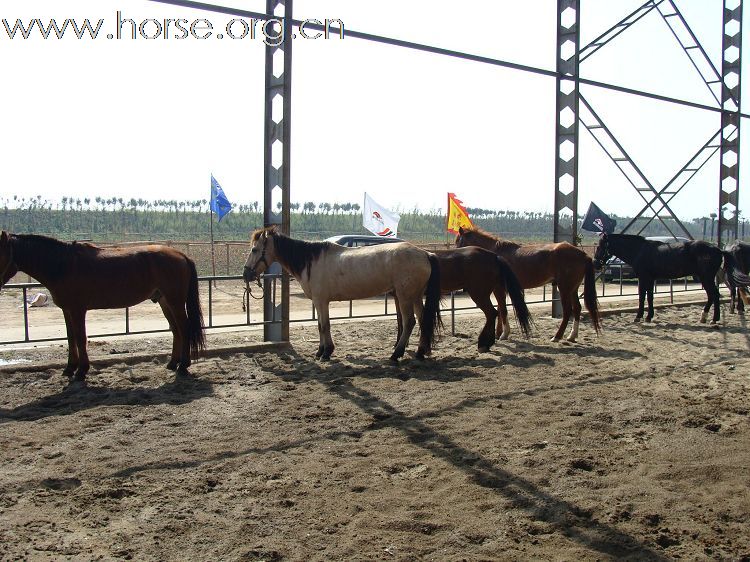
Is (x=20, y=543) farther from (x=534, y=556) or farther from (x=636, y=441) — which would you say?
(x=636, y=441)

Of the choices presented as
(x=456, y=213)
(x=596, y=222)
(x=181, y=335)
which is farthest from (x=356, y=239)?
(x=181, y=335)

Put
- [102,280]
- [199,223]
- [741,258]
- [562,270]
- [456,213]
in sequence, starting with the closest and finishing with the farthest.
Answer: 1. [102,280]
2. [562,270]
3. [741,258]
4. [456,213]
5. [199,223]

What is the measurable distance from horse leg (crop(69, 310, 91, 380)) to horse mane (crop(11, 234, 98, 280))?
1.48ft

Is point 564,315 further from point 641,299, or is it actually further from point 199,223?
point 199,223

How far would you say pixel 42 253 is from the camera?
7.32m

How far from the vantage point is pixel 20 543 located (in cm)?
363

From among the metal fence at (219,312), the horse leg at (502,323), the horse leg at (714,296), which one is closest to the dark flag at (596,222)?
the metal fence at (219,312)

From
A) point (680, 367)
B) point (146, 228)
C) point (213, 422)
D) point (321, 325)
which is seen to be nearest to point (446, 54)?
point (321, 325)

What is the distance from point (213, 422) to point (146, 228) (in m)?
44.6

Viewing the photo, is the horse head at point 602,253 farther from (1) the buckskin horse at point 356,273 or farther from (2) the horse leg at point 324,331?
(2) the horse leg at point 324,331

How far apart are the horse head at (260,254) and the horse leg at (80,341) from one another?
6.74 ft

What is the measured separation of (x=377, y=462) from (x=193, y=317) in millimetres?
3838

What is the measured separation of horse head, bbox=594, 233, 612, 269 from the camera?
13875mm

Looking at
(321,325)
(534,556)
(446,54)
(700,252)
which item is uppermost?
(446,54)
